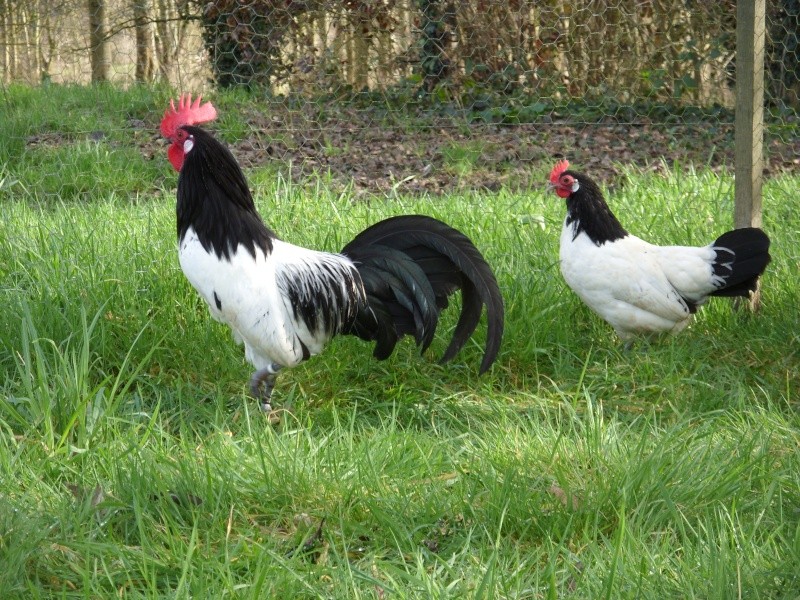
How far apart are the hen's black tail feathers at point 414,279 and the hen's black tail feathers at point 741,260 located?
115 cm

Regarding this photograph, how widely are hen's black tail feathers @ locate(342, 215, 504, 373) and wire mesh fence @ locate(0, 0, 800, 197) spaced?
112 inches

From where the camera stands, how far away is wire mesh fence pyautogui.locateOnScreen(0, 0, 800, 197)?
6742 millimetres

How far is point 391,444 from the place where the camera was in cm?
300

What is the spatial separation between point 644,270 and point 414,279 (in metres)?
Answer: 1.11

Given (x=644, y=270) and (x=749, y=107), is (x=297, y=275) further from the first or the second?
(x=749, y=107)

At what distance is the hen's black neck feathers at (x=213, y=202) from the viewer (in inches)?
130

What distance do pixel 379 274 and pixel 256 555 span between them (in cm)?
154

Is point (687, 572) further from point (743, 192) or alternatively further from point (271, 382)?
point (743, 192)

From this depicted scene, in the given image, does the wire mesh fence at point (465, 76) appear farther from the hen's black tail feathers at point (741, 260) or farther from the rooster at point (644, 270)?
the hen's black tail feathers at point (741, 260)

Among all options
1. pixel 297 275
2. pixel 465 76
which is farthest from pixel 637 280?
pixel 465 76

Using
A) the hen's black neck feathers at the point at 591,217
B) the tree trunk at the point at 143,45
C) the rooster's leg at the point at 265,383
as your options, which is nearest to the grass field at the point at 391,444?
the rooster's leg at the point at 265,383

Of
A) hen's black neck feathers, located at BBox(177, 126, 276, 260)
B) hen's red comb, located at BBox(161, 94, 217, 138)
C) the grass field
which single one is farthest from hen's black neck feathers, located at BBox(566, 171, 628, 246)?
hen's red comb, located at BBox(161, 94, 217, 138)

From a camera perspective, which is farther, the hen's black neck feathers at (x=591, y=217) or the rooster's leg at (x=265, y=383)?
the hen's black neck feathers at (x=591, y=217)

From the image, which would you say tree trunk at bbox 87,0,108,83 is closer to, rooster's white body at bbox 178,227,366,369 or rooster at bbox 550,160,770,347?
rooster's white body at bbox 178,227,366,369
